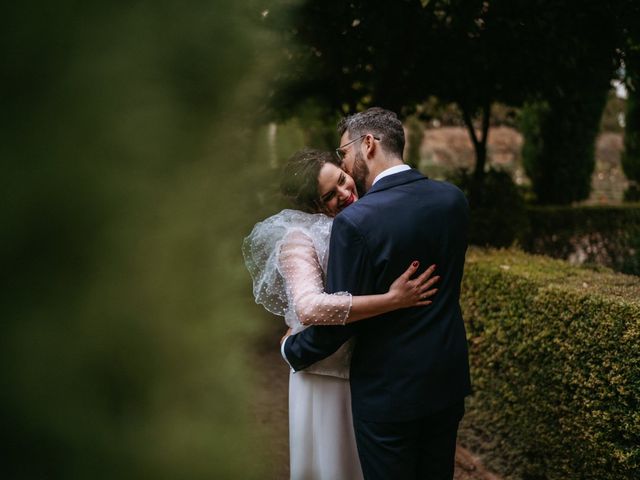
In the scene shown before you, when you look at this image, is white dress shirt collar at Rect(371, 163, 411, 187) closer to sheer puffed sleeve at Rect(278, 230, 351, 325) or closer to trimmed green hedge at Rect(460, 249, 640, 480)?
sheer puffed sleeve at Rect(278, 230, 351, 325)

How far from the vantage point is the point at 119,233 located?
0.61 meters

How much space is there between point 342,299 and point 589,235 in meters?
8.72

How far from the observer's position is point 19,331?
1.86 ft

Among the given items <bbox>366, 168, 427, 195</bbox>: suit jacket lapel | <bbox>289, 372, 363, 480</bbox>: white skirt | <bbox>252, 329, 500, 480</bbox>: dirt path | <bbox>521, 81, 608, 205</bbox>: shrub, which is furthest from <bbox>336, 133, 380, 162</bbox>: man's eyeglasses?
<bbox>521, 81, 608, 205</bbox>: shrub

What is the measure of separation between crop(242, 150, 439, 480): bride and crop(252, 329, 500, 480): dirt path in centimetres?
86

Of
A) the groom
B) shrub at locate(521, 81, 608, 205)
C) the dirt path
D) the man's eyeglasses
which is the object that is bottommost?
the dirt path

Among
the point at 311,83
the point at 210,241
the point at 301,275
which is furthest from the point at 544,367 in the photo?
the point at 311,83

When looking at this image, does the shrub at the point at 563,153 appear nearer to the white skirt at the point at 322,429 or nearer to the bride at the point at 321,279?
the bride at the point at 321,279

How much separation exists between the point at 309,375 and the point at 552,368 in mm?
1878

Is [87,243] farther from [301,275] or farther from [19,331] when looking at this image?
[301,275]

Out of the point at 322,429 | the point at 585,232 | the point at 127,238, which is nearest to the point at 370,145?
the point at 322,429

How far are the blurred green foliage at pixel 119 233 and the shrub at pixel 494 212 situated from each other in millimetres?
6457

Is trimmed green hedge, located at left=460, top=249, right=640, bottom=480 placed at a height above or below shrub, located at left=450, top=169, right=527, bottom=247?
below

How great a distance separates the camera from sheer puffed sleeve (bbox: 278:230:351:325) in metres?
2.27
